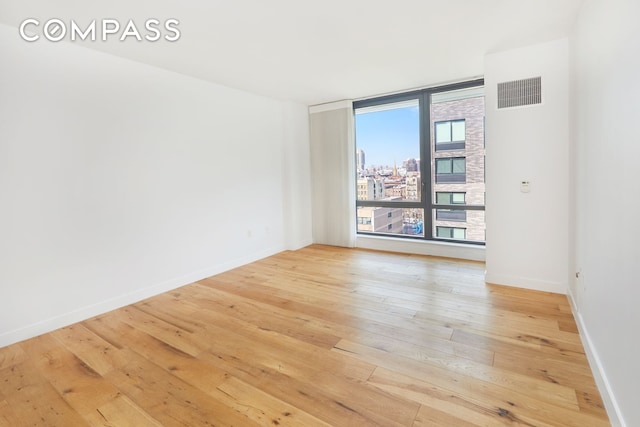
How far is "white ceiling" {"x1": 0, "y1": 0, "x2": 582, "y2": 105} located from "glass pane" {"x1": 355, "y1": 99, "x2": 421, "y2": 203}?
3.04 feet

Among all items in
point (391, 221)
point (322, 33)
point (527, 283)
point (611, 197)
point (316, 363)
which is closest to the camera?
point (611, 197)

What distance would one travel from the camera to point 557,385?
179 cm

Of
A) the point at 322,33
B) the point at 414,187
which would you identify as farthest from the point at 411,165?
the point at 322,33

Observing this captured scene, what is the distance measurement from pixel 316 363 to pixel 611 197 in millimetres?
1903

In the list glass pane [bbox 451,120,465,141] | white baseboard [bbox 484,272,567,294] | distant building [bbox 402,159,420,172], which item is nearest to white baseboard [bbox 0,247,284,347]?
distant building [bbox 402,159,420,172]

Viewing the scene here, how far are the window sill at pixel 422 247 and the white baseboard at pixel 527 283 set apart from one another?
93cm

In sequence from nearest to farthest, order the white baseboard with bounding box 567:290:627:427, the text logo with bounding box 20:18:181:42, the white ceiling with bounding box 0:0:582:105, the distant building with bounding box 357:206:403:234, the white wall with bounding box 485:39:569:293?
the white baseboard with bounding box 567:290:627:427
the white ceiling with bounding box 0:0:582:105
the text logo with bounding box 20:18:181:42
the white wall with bounding box 485:39:569:293
the distant building with bounding box 357:206:403:234

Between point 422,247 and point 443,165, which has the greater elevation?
point 443,165

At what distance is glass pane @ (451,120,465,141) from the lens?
447 cm

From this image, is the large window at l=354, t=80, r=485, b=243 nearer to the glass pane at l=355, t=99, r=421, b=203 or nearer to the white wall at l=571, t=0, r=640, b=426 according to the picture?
the glass pane at l=355, t=99, r=421, b=203

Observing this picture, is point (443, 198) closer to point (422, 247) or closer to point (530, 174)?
point (422, 247)

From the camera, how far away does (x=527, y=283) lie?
328cm

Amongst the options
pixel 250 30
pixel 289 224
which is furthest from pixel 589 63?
pixel 289 224

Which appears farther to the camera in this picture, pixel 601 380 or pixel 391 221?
pixel 391 221
